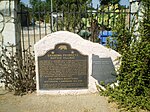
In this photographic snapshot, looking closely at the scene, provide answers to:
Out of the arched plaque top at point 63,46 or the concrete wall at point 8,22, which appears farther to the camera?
the concrete wall at point 8,22

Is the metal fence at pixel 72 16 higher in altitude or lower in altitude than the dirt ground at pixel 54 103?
higher

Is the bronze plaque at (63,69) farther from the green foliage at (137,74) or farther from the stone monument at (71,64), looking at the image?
the green foliage at (137,74)

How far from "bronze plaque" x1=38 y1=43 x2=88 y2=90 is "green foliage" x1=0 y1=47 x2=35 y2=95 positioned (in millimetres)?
392

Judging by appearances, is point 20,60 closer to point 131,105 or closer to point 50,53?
point 50,53

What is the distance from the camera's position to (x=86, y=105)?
4.40 metres

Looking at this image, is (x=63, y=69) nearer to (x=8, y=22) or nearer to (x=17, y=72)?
(x=17, y=72)

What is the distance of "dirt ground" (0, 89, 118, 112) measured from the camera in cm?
424

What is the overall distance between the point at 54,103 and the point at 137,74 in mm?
1748

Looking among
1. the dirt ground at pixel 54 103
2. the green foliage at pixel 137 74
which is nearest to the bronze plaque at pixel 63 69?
the dirt ground at pixel 54 103

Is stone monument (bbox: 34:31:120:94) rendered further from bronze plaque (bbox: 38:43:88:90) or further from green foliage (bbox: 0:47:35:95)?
green foliage (bbox: 0:47:35:95)

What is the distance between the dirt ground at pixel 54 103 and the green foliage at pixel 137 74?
0.31 metres

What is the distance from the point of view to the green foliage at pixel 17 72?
5074mm

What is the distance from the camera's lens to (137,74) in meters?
4.40

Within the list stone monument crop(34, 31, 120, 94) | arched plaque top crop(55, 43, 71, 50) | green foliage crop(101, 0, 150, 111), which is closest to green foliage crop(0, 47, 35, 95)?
stone monument crop(34, 31, 120, 94)
